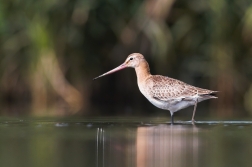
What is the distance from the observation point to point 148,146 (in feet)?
26.7

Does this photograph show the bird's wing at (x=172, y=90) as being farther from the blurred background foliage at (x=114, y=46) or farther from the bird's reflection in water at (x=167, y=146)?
the blurred background foliage at (x=114, y=46)

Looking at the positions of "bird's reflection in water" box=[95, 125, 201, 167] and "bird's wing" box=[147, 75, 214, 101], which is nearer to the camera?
"bird's reflection in water" box=[95, 125, 201, 167]

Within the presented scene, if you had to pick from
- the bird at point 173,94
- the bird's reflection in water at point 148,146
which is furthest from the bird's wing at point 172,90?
the bird's reflection in water at point 148,146

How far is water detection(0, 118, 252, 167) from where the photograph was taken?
285 inches

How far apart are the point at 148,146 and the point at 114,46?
7.27 metres

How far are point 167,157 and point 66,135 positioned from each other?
2.10 m

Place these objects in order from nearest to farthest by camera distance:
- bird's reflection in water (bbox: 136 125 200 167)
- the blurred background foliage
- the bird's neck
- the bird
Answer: bird's reflection in water (bbox: 136 125 200 167) → the bird → the bird's neck → the blurred background foliage

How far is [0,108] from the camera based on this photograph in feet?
46.0

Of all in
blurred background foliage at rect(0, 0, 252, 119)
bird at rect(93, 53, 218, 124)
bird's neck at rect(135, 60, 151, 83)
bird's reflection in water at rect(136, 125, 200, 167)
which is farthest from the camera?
blurred background foliage at rect(0, 0, 252, 119)

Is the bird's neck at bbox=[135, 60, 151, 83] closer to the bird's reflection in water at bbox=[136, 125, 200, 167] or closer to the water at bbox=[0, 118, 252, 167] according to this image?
the water at bbox=[0, 118, 252, 167]

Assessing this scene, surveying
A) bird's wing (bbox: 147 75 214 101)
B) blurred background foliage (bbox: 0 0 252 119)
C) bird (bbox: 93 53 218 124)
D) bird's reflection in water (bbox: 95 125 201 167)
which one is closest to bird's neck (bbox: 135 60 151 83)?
bird (bbox: 93 53 218 124)

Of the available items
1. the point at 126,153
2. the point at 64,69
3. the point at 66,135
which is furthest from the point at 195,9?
the point at 126,153

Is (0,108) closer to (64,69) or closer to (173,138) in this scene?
(64,69)

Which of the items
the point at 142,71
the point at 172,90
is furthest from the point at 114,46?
the point at 172,90
